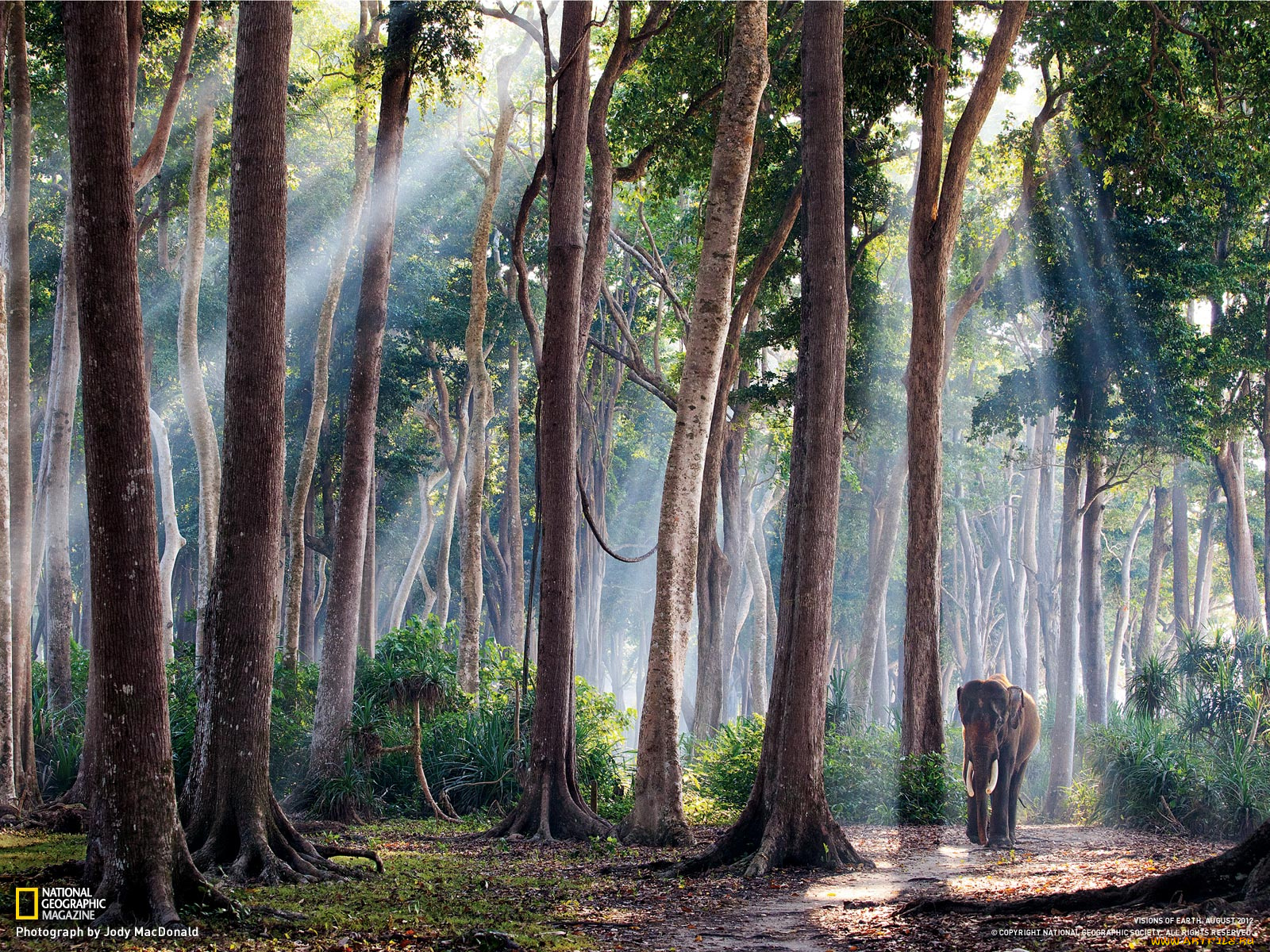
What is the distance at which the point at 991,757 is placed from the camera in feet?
40.7

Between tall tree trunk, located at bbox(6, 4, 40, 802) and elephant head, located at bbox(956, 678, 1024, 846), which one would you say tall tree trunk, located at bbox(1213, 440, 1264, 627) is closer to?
elephant head, located at bbox(956, 678, 1024, 846)

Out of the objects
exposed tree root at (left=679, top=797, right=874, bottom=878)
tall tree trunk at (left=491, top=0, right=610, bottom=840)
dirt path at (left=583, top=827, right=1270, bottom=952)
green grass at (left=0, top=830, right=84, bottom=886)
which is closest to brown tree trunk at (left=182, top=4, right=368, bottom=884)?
green grass at (left=0, top=830, right=84, bottom=886)

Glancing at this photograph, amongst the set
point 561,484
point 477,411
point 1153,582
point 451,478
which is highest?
point 477,411

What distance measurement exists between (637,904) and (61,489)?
1158 cm

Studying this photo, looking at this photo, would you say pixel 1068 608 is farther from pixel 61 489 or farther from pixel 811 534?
pixel 61 489

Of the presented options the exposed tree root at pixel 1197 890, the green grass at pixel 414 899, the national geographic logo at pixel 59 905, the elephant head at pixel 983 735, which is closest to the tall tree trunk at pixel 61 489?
the green grass at pixel 414 899

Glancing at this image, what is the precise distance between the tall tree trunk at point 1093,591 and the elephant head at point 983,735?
956 centimetres

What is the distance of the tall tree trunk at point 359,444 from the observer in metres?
14.2

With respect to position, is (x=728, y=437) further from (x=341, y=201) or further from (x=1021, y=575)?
(x=1021, y=575)

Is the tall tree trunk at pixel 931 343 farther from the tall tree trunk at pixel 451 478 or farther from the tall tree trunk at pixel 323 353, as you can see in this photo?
the tall tree trunk at pixel 451 478

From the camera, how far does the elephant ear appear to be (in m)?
12.9

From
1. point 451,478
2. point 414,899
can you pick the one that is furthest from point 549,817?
→ point 451,478

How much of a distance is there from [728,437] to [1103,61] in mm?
10424

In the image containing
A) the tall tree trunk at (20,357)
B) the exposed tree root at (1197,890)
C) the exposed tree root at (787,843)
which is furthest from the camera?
the tall tree trunk at (20,357)
